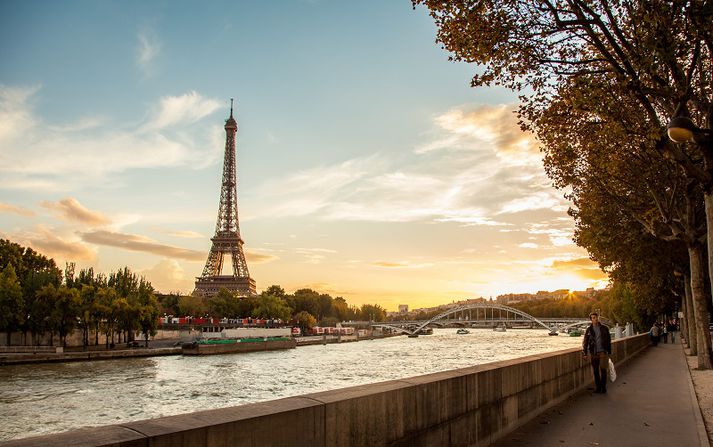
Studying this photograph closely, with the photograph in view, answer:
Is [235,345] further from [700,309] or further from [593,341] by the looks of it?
[593,341]

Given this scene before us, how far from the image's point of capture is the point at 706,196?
1283 cm

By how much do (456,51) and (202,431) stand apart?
1140 centimetres

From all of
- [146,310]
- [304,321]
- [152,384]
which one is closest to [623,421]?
[152,384]

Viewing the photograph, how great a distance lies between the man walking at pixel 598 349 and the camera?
15551mm

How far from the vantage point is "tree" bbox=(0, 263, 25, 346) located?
237ft

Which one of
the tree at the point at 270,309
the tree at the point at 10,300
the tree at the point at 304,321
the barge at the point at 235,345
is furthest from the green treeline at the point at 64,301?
the tree at the point at 304,321

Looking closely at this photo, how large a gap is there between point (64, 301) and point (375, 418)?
262ft

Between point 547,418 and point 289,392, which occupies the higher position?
point 547,418

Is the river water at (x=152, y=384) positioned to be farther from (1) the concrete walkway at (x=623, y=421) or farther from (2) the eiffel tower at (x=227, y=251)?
(2) the eiffel tower at (x=227, y=251)

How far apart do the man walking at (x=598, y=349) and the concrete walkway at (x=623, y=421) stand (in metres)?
0.38

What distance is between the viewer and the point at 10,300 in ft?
239

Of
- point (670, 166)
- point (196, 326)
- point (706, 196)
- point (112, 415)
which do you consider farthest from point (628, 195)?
point (196, 326)

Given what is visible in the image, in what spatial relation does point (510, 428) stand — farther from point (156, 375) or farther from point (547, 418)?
point (156, 375)

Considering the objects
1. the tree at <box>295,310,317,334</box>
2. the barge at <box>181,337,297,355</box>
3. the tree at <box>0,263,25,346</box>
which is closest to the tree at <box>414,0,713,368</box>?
the tree at <box>0,263,25,346</box>
